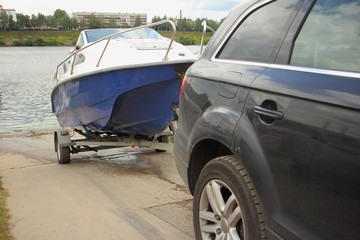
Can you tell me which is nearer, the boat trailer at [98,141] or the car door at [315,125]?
the car door at [315,125]

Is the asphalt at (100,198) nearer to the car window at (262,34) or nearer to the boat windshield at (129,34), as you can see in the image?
the car window at (262,34)

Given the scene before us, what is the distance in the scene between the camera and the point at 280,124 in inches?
95.1

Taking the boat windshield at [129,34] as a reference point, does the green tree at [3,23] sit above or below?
below

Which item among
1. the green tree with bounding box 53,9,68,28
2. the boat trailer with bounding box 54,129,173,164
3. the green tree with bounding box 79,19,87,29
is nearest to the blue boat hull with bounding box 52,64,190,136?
the boat trailer with bounding box 54,129,173,164

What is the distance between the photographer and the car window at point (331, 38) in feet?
7.52

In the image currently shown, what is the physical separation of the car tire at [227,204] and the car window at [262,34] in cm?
71

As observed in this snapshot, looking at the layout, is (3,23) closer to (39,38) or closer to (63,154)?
(39,38)

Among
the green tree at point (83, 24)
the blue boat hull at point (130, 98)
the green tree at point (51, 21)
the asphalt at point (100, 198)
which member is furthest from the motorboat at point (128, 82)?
the green tree at point (51, 21)

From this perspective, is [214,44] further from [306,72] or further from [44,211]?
[44,211]

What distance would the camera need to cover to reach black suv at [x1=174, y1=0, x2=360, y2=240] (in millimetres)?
2088

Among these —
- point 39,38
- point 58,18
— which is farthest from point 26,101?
point 58,18

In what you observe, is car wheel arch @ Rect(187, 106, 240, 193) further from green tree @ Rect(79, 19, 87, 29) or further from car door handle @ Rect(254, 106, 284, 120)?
green tree @ Rect(79, 19, 87, 29)

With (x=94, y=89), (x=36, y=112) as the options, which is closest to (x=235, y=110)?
(x=94, y=89)

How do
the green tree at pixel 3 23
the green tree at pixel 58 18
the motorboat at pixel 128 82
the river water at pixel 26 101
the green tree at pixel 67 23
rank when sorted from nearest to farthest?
the motorboat at pixel 128 82, the river water at pixel 26 101, the green tree at pixel 67 23, the green tree at pixel 58 18, the green tree at pixel 3 23
